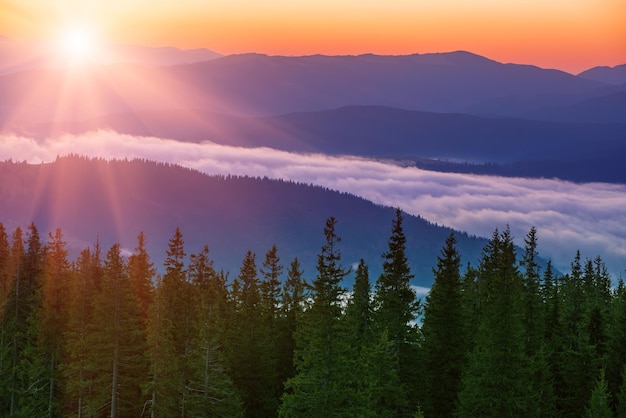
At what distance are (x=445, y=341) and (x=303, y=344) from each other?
47.7ft

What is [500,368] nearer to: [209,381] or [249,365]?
[209,381]

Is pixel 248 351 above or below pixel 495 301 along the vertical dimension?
below

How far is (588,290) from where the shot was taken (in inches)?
3295

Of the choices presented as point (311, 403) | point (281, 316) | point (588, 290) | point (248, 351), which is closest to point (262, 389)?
point (248, 351)

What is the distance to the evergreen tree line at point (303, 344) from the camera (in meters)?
44.8

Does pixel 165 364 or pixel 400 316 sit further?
pixel 400 316

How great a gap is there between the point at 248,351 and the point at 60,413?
1547cm

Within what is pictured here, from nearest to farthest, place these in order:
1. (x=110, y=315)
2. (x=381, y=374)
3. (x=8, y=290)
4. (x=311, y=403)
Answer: (x=311, y=403) → (x=381, y=374) → (x=110, y=315) → (x=8, y=290)

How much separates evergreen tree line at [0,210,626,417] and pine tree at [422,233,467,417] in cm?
9

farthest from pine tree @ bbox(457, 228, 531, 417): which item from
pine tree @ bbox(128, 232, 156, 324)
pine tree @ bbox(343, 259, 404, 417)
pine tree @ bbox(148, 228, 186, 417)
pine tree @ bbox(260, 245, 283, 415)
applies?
pine tree @ bbox(128, 232, 156, 324)

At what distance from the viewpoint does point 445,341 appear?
180 feet

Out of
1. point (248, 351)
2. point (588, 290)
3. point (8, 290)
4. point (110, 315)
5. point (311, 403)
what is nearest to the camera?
point (311, 403)

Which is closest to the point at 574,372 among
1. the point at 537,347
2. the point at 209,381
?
the point at 537,347

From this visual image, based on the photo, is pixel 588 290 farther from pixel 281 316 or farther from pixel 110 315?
pixel 110 315
